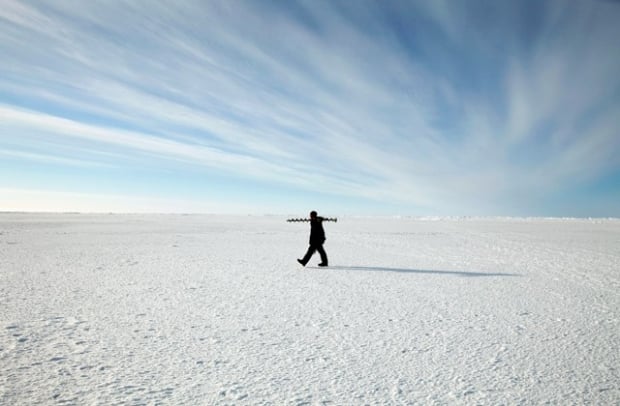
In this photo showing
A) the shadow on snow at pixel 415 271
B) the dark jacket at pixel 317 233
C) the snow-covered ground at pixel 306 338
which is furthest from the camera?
the dark jacket at pixel 317 233

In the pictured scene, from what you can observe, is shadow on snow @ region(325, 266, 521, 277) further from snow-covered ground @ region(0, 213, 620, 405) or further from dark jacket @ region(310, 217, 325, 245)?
dark jacket @ region(310, 217, 325, 245)

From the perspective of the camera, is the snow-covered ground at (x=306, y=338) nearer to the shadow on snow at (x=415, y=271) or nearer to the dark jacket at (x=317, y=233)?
the shadow on snow at (x=415, y=271)

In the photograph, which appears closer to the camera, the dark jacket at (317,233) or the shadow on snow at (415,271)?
the shadow on snow at (415,271)

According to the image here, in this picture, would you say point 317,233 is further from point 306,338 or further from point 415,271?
point 306,338

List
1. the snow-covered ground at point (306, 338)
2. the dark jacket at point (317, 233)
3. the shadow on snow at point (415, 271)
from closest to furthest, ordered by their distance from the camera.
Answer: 1. the snow-covered ground at point (306, 338)
2. the shadow on snow at point (415, 271)
3. the dark jacket at point (317, 233)

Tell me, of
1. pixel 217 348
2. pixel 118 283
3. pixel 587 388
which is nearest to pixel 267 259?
pixel 118 283

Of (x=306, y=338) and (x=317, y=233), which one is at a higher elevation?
(x=317, y=233)

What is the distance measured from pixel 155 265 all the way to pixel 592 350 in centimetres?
901

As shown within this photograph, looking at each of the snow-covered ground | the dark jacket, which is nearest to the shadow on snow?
the snow-covered ground

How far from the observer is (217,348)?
3.71m

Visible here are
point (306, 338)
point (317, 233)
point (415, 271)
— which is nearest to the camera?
point (306, 338)

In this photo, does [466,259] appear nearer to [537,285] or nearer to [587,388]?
[537,285]

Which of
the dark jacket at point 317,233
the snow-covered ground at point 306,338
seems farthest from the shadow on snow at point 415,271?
the dark jacket at point 317,233

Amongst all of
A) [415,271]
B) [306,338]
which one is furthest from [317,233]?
[306,338]
